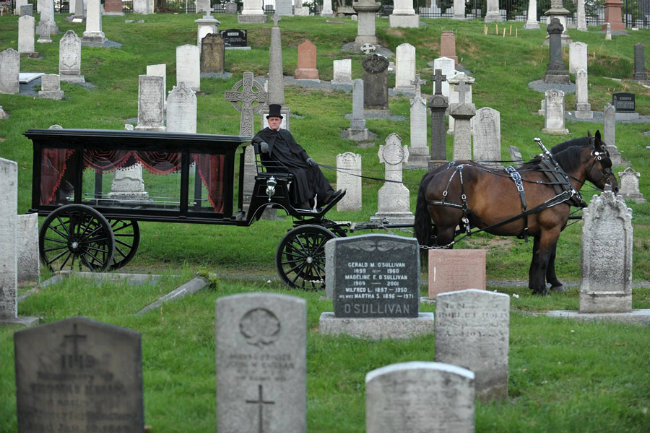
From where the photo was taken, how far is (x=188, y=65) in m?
31.0

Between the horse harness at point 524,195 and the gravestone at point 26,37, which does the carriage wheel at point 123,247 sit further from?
the gravestone at point 26,37

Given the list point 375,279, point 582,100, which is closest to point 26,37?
point 582,100

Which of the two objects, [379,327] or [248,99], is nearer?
[379,327]

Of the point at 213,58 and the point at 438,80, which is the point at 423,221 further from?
the point at 213,58

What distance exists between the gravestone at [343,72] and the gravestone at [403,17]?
976 cm

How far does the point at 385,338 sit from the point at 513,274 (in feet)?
20.2

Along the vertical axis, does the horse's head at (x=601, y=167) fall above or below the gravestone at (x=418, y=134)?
below

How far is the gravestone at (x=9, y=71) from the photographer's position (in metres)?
28.7

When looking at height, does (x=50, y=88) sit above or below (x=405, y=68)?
below

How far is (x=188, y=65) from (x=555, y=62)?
1436cm

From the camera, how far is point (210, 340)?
377 inches

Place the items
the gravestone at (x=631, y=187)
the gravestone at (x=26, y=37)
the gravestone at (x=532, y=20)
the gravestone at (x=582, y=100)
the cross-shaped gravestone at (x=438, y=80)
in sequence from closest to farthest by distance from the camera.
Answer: the gravestone at (x=631, y=187) < the cross-shaped gravestone at (x=438, y=80) < the gravestone at (x=582, y=100) < the gravestone at (x=26, y=37) < the gravestone at (x=532, y=20)

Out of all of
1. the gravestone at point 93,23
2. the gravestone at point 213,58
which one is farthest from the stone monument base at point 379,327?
the gravestone at point 93,23

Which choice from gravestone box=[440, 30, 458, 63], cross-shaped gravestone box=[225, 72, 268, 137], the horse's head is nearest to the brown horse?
the horse's head
